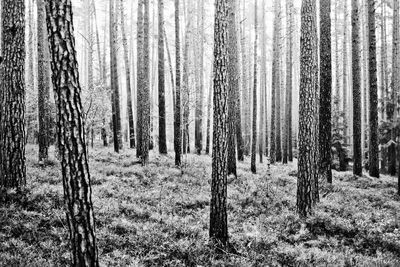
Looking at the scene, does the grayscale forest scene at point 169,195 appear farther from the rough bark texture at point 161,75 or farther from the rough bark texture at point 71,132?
the rough bark texture at point 161,75

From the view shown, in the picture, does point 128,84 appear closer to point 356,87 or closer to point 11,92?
point 356,87

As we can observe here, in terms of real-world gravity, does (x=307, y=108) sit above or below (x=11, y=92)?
below

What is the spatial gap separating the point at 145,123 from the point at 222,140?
761cm

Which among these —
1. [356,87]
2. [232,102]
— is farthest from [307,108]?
[356,87]

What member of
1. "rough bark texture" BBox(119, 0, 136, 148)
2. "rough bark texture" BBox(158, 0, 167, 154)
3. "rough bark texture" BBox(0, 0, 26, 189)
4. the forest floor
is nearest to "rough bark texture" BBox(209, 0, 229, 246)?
the forest floor

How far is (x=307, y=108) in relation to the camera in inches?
363

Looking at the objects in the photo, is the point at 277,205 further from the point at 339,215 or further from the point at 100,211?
the point at 100,211

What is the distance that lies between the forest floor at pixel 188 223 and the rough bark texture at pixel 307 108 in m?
0.82

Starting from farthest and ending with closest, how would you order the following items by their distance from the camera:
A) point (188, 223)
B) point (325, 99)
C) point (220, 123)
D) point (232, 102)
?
1. point (232, 102)
2. point (325, 99)
3. point (188, 223)
4. point (220, 123)

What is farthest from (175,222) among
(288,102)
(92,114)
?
(288,102)

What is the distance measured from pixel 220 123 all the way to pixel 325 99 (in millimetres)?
8216

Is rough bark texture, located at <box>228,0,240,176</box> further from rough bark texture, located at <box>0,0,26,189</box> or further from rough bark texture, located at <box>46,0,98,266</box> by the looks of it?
rough bark texture, located at <box>46,0,98,266</box>

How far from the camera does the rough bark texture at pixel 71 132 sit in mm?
4023

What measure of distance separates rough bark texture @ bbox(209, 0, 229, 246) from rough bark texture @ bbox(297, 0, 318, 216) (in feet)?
11.0
